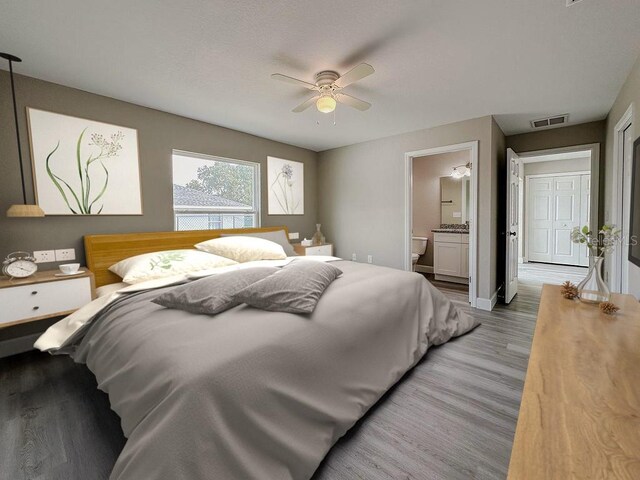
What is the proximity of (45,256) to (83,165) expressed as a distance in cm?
91

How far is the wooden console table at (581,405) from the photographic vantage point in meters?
0.60

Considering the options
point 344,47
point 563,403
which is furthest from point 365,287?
point 344,47

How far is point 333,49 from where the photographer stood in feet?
6.93

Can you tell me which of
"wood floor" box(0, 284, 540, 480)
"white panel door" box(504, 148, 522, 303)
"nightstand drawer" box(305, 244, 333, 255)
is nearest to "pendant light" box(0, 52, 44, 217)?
"wood floor" box(0, 284, 540, 480)

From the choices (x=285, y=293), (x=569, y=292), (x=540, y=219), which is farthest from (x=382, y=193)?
(x=540, y=219)

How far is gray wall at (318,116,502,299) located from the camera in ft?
11.7

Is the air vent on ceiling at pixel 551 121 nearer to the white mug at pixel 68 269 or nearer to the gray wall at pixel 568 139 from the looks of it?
the gray wall at pixel 568 139

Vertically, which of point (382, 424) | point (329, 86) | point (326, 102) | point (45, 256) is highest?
point (329, 86)

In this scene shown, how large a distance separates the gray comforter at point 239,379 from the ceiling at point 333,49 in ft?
5.75

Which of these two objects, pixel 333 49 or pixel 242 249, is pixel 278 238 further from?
pixel 333 49

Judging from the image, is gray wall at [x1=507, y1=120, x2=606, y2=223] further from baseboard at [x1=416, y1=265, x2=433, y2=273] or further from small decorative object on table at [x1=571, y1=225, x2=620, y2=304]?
small decorative object on table at [x1=571, y1=225, x2=620, y2=304]

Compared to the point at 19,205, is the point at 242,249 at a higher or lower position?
lower

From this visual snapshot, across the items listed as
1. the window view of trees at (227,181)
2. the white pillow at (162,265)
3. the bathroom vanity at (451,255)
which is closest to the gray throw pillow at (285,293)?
the white pillow at (162,265)

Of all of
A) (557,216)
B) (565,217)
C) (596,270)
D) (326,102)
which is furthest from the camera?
(557,216)
